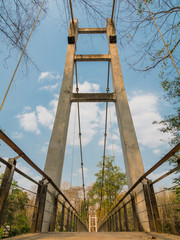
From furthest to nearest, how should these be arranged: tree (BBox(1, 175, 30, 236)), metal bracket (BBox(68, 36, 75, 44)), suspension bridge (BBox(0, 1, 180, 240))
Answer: metal bracket (BBox(68, 36, 75, 44)) < suspension bridge (BBox(0, 1, 180, 240)) < tree (BBox(1, 175, 30, 236))

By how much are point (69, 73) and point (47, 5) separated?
290 cm

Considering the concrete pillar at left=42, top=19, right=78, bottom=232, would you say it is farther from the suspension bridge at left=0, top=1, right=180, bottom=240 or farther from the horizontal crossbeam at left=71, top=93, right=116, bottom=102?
the horizontal crossbeam at left=71, top=93, right=116, bottom=102

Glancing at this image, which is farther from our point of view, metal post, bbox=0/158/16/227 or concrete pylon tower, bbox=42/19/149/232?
concrete pylon tower, bbox=42/19/149/232

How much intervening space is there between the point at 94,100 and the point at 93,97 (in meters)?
0.09

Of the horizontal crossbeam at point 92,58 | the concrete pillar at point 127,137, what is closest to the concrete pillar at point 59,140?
the horizontal crossbeam at point 92,58

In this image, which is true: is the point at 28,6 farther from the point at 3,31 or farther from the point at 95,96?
the point at 95,96

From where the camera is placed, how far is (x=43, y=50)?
194 cm

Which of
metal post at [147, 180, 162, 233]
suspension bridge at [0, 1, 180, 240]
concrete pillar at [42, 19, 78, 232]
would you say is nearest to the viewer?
suspension bridge at [0, 1, 180, 240]

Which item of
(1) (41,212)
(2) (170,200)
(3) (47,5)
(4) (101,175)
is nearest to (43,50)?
(3) (47,5)

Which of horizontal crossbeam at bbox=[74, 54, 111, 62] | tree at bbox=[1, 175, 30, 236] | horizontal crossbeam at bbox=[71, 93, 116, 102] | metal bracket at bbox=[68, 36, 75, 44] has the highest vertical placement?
metal bracket at bbox=[68, 36, 75, 44]

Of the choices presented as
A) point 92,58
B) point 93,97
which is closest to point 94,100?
point 93,97

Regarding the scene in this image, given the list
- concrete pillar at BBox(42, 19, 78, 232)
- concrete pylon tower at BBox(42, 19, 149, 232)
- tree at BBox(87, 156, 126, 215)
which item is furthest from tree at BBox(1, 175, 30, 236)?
tree at BBox(87, 156, 126, 215)

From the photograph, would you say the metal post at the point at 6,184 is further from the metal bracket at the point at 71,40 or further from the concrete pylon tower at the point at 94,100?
the metal bracket at the point at 71,40

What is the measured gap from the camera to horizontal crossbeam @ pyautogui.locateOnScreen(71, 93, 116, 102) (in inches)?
171
